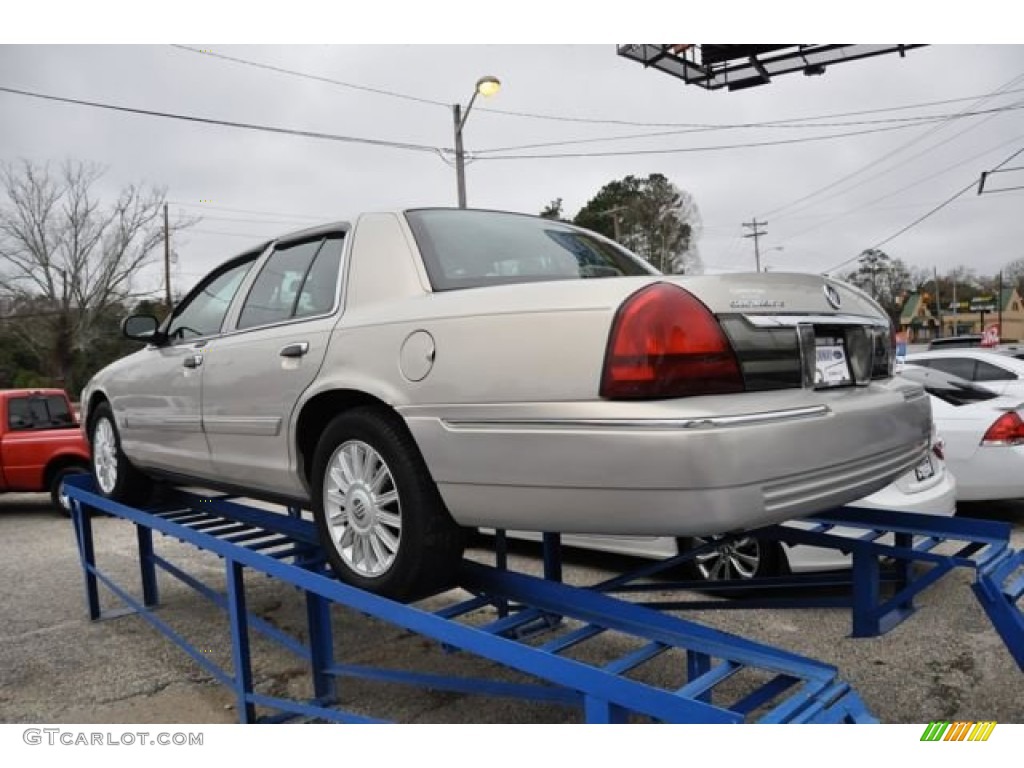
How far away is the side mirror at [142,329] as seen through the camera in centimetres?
412

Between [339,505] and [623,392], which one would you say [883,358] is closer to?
[623,392]

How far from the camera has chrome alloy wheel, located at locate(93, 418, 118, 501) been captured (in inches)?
182

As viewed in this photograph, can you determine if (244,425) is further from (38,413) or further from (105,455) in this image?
(38,413)

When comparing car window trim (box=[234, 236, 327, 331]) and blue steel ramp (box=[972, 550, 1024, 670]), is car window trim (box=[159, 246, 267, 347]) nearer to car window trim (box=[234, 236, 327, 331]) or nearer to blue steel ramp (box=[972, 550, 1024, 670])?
car window trim (box=[234, 236, 327, 331])

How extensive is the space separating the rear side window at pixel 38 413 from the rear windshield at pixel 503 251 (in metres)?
8.31

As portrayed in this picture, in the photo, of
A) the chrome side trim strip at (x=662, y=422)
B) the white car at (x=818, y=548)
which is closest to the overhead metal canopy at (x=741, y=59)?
the white car at (x=818, y=548)

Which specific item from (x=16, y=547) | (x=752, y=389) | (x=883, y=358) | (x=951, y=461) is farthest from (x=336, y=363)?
(x=16, y=547)

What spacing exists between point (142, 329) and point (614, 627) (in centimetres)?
309

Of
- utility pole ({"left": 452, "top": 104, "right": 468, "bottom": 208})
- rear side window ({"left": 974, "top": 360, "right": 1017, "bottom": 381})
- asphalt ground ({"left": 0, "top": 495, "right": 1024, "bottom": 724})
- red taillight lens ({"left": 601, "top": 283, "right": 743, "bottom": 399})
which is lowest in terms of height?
asphalt ground ({"left": 0, "top": 495, "right": 1024, "bottom": 724})

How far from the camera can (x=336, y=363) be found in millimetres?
2645

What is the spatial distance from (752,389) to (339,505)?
1423 mm

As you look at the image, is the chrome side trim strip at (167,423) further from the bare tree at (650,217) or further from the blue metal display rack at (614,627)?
the bare tree at (650,217)

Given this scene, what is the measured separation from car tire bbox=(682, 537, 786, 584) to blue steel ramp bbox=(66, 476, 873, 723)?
72cm

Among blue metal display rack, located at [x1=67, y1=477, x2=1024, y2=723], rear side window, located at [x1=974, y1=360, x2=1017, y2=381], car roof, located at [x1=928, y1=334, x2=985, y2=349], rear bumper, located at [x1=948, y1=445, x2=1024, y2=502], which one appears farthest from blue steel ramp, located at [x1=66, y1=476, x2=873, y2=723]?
car roof, located at [x1=928, y1=334, x2=985, y2=349]
